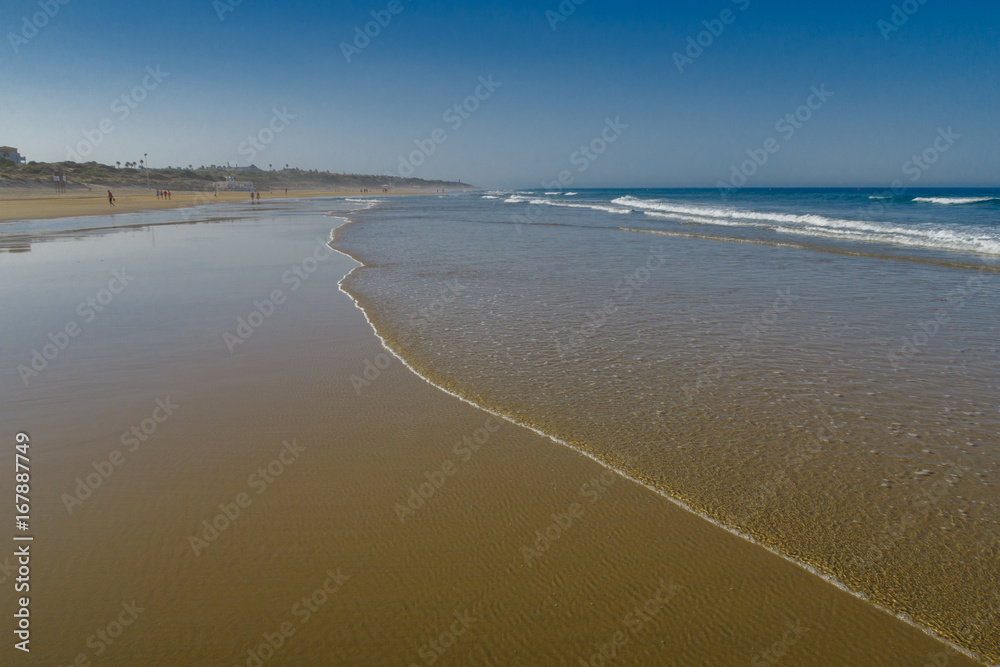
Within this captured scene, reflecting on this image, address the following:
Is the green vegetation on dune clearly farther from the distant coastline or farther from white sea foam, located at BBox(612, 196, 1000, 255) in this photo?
white sea foam, located at BBox(612, 196, 1000, 255)

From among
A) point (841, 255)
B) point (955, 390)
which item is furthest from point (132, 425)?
point (841, 255)

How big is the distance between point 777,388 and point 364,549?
4667 millimetres

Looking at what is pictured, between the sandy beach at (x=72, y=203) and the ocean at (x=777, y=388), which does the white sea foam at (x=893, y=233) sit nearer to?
the ocean at (x=777, y=388)

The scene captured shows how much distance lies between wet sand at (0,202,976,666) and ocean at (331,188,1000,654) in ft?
1.24

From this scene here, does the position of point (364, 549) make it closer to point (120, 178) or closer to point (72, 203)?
point (72, 203)

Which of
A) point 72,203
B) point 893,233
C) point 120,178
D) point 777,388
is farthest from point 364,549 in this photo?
point 120,178

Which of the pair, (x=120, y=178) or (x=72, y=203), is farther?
(x=120, y=178)

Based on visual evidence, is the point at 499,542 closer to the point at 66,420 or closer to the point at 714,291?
the point at 66,420

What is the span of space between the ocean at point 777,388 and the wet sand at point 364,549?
0.38 metres

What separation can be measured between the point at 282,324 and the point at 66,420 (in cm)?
360

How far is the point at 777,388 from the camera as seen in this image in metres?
5.86

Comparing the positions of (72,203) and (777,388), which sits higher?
(72,203)

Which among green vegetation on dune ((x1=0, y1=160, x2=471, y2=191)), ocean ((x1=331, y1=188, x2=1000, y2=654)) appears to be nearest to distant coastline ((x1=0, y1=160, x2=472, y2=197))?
green vegetation on dune ((x1=0, y1=160, x2=471, y2=191))

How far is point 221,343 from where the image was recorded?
7.49 metres
